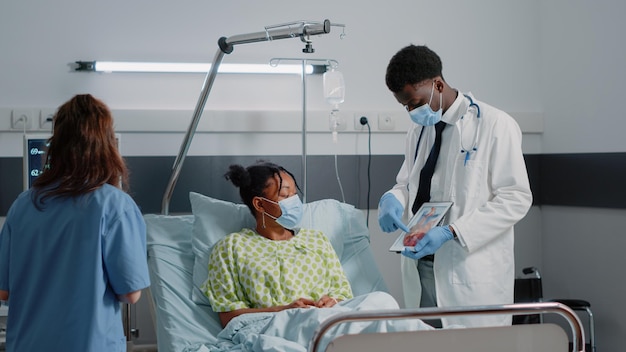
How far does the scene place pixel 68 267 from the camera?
81.0 inches

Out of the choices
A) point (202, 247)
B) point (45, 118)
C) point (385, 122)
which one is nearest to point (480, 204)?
point (202, 247)

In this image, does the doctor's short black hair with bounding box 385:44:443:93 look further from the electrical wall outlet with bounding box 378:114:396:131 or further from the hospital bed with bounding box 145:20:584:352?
the electrical wall outlet with bounding box 378:114:396:131

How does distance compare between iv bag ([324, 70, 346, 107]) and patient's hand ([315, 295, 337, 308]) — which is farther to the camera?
iv bag ([324, 70, 346, 107])

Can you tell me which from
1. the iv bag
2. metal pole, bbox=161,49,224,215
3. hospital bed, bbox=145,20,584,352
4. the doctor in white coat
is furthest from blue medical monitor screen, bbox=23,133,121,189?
the doctor in white coat

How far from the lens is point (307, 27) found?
A: 2.94 metres

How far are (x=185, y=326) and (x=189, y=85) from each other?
1.42 m

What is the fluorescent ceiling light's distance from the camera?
3.66 metres

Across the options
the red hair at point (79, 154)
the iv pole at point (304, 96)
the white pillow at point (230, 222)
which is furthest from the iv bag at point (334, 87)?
the red hair at point (79, 154)

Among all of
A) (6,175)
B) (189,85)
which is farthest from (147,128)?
(6,175)

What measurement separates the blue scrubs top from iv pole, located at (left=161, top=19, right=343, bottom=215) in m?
1.17

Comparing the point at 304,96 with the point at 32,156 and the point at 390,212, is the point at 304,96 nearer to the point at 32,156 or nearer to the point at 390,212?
the point at 390,212

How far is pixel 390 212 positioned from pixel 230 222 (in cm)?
79

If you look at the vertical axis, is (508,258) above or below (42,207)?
below

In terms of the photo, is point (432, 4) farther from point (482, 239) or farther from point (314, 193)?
point (482, 239)
